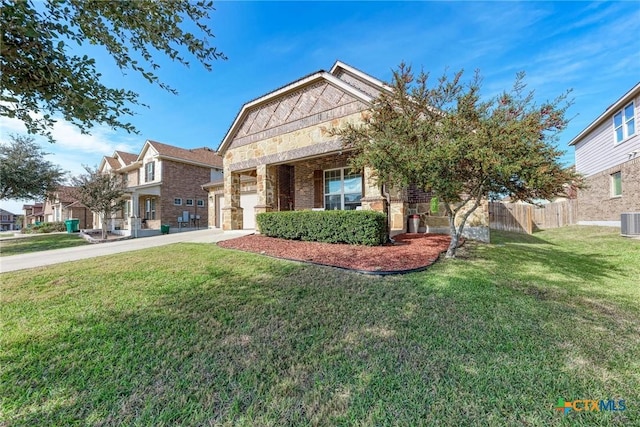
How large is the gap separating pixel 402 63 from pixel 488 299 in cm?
622

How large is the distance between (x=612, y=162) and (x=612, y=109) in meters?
2.79

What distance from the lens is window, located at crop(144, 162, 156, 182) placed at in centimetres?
2088

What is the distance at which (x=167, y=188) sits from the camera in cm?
2006

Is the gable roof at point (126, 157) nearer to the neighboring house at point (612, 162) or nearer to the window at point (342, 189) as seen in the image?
the window at point (342, 189)

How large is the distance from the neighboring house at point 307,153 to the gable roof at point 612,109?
1098 cm

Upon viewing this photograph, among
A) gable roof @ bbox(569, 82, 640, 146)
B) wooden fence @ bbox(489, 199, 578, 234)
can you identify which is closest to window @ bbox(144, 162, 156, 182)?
wooden fence @ bbox(489, 199, 578, 234)

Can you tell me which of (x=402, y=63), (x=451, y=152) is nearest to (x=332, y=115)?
(x=402, y=63)

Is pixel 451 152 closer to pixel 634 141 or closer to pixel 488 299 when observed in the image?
pixel 488 299

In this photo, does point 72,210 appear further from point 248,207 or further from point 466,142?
point 466,142

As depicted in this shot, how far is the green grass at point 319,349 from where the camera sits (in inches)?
81.5

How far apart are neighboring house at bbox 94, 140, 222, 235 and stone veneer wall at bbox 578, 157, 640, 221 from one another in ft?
80.0

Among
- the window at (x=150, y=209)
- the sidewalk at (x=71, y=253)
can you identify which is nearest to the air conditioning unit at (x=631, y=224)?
the sidewalk at (x=71, y=253)

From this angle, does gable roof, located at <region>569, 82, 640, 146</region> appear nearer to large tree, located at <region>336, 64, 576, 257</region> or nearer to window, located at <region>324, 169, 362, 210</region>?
large tree, located at <region>336, 64, 576, 257</region>

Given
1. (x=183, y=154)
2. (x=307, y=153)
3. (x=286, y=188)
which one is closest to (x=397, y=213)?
(x=307, y=153)
